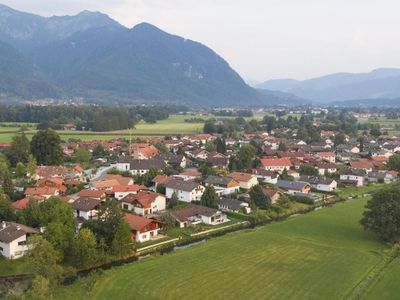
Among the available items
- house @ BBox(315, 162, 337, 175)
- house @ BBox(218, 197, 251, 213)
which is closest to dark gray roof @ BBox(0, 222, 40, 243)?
house @ BBox(218, 197, 251, 213)

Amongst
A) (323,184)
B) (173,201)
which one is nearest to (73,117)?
(323,184)

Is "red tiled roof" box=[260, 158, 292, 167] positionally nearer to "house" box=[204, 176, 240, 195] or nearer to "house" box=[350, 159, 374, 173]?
"house" box=[350, 159, 374, 173]

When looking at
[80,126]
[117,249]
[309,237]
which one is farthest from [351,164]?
[80,126]

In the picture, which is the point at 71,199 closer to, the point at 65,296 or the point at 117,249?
the point at 117,249

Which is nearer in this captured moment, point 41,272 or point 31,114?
point 41,272

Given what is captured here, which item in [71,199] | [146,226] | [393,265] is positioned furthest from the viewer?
[71,199]

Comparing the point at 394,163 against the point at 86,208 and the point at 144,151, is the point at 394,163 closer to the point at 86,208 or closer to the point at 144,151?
the point at 144,151
